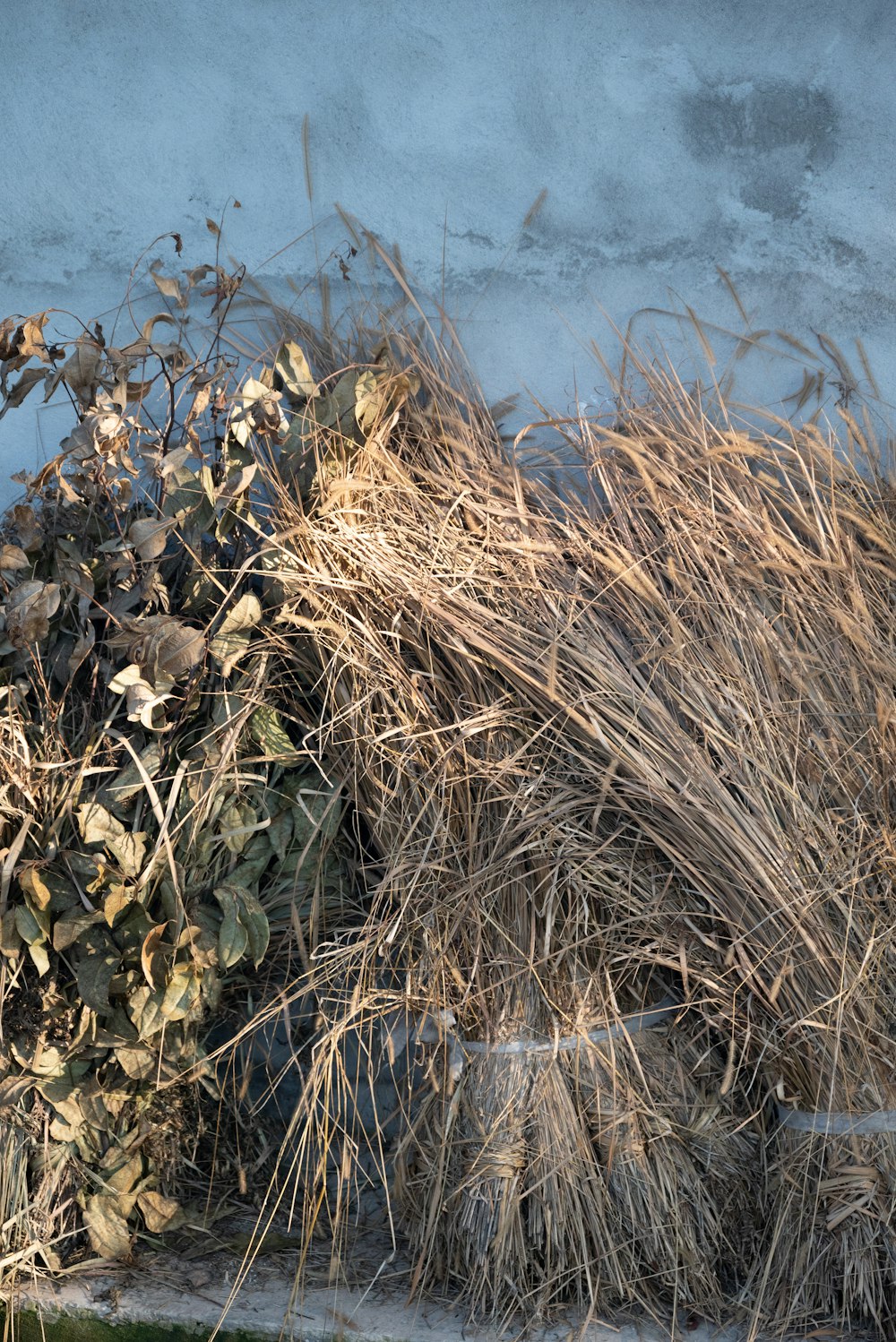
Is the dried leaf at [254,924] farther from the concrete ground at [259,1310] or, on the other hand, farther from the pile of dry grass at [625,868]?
the concrete ground at [259,1310]

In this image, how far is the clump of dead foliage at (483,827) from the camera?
5.29 feet

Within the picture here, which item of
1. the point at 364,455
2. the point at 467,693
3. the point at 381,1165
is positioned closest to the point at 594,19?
the point at 364,455

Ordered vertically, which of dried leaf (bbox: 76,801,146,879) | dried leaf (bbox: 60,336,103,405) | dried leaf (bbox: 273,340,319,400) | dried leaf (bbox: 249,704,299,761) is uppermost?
dried leaf (bbox: 60,336,103,405)

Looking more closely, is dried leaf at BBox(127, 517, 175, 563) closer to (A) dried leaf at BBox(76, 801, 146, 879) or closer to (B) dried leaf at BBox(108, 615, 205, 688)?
(B) dried leaf at BBox(108, 615, 205, 688)

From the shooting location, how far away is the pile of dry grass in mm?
1594

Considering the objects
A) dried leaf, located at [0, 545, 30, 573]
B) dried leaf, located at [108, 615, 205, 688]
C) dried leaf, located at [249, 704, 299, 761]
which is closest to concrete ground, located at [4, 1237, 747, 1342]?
dried leaf, located at [249, 704, 299, 761]

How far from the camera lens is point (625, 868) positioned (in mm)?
1674

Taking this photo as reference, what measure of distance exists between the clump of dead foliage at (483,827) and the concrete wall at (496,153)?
0.30 metres

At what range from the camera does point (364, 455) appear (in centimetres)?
186

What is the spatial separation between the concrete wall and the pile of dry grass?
0.48 meters

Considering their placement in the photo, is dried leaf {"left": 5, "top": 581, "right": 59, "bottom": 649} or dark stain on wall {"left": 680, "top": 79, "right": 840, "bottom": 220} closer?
dried leaf {"left": 5, "top": 581, "right": 59, "bottom": 649}

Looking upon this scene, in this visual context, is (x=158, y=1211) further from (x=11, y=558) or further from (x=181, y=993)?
(x=11, y=558)

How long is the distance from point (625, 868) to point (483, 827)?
225mm

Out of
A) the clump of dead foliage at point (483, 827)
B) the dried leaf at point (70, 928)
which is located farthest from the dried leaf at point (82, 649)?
the dried leaf at point (70, 928)
